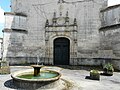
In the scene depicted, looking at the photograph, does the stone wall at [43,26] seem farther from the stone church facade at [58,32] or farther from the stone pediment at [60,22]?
the stone pediment at [60,22]

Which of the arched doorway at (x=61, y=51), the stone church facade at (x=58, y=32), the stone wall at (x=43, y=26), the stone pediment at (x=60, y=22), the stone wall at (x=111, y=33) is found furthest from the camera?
the arched doorway at (x=61, y=51)

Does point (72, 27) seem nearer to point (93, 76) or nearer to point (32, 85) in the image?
point (93, 76)

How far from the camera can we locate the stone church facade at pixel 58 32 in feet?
40.6

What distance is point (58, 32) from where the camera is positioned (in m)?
13.1

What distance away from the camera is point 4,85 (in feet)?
20.0

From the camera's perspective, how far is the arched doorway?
43.3 feet

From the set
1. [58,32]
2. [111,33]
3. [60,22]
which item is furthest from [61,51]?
[111,33]

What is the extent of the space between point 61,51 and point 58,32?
1.73 meters

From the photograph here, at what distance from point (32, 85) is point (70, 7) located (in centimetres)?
918

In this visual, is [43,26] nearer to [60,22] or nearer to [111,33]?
[60,22]

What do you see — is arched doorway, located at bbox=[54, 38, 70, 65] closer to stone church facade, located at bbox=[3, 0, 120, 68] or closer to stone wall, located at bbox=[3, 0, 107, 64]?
stone church facade, located at bbox=[3, 0, 120, 68]

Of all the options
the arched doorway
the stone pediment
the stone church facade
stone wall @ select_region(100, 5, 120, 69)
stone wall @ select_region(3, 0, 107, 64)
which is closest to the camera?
stone wall @ select_region(100, 5, 120, 69)

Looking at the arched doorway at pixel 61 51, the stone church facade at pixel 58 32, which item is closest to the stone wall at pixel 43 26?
the stone church facade at pixel 58 32

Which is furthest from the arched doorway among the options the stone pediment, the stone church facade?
the stone pediment
